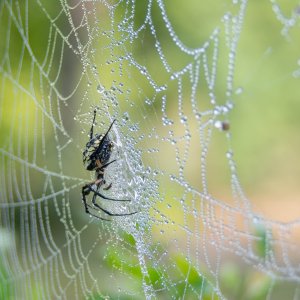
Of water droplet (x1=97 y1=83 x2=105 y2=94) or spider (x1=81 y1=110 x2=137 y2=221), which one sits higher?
water droplet (x1=97 y1=83 x2=105 y2=94)

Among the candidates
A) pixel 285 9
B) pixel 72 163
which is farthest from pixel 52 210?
pixel 285 9

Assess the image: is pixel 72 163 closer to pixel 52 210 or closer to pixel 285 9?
pixel 52 210

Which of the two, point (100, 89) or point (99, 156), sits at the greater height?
point (100, 89)

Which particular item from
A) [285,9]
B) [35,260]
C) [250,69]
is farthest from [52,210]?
[285,9]

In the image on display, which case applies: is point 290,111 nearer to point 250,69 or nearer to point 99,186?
point 250,69

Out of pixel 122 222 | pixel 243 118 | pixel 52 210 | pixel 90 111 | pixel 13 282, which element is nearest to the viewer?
pixel 122 222

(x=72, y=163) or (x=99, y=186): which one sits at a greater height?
(x=72, y=163)

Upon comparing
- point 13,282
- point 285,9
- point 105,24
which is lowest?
point 13,282

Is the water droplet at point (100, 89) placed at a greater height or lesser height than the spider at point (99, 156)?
greater

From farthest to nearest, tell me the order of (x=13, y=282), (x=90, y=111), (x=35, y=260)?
(x=35, y=260), (x=13, y=282), (x=90, y=111)

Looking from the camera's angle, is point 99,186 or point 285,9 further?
point 285,9
